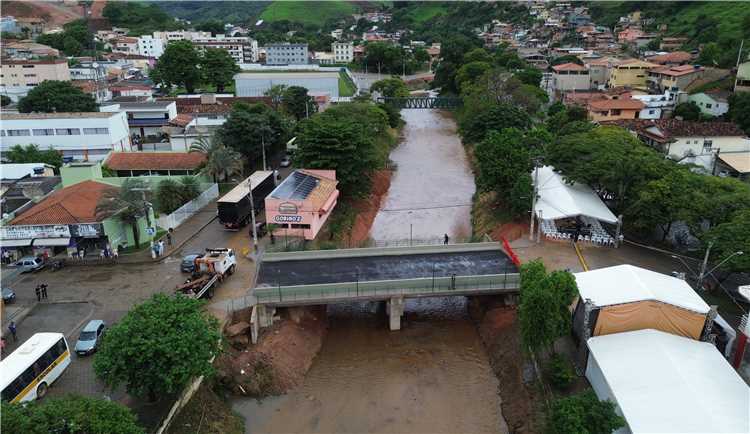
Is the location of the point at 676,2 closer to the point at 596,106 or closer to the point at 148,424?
the point at 596,106

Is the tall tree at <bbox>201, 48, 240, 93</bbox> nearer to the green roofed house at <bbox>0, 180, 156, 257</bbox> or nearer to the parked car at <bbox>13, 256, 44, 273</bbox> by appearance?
the green roofed house at <bbox>0, 180, 156, 257</bbox>

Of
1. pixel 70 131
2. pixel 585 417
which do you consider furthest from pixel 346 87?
pixel 585 417

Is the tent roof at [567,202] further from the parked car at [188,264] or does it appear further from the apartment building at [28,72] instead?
the apartment building at [28,72]

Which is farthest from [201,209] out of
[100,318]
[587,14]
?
[587,14]

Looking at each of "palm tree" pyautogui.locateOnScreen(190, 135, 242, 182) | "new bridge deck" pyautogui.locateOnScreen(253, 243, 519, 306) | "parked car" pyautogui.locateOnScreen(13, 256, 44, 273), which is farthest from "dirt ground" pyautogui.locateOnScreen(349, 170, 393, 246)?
"parked car" pyautogui.locateOnScreen(13, 256, 44, 273)

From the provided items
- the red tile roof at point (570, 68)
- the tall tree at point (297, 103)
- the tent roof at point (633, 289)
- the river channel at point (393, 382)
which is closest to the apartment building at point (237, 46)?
the tall tree at point (297, 103)

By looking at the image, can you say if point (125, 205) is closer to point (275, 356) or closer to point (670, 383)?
point (275, 356)
